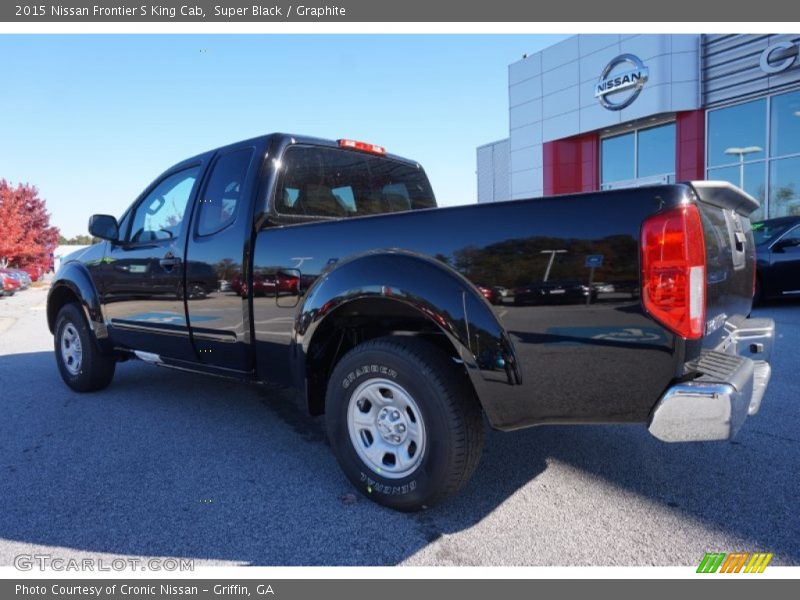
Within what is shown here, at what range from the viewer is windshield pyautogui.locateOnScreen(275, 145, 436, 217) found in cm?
382

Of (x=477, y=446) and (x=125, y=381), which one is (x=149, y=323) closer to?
(x=125, y=381)


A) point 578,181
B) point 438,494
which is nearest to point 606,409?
point 438,494

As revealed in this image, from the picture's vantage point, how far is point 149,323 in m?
4.36

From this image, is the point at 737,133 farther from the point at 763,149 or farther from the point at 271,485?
the point at 271,485

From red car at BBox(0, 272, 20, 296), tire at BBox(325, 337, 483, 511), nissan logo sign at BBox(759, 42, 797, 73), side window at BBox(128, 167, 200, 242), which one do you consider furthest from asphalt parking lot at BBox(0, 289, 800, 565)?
red car at BBox(0, 272, 20, 296)

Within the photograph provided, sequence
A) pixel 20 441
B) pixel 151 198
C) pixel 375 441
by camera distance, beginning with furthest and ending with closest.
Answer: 1. pixel 151 198
2. pixel 20 441
3. pixel 375 441

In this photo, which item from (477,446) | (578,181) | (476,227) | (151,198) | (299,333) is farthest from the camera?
(578,181)

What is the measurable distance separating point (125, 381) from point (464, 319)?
460 centimetres

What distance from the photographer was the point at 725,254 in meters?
2.67

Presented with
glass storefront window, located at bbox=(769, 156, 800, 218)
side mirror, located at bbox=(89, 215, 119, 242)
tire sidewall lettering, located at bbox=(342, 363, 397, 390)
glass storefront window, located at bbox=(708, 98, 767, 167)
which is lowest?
tire sidewall lettering, located at bbox=(342, 363, 397, 390)

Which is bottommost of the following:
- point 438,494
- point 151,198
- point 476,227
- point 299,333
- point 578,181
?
point 438,494

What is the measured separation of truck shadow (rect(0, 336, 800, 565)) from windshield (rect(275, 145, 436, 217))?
163cm

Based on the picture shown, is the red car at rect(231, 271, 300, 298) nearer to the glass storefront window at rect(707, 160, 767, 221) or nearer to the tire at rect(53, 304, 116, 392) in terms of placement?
the tire at rect(53, 304, 116, 392)

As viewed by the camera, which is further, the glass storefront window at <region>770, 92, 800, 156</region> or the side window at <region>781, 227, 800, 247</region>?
the glass storefront window at <region>770, 92, 800, 156</region>
